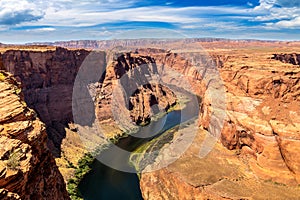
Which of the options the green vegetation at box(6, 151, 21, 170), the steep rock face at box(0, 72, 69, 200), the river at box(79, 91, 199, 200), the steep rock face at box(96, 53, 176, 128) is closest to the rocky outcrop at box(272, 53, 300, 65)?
the steep rock face at box(96, 53, 176, 128)

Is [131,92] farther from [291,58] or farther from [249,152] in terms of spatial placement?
[291,58]

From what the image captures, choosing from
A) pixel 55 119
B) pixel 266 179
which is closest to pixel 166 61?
pixel 55 119

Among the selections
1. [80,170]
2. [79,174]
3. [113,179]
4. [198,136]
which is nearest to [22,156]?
[113,179]

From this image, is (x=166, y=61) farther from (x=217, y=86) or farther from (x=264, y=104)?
(x=264, y=104)

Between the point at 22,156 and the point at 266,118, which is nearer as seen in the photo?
the point at 22,156

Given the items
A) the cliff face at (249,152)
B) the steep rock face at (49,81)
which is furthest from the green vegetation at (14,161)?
the steep rock face at (49,81)

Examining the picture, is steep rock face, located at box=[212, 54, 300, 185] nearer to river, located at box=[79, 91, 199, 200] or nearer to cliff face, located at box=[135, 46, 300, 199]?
cliff face, located at box=[135, 46, 300, 199]

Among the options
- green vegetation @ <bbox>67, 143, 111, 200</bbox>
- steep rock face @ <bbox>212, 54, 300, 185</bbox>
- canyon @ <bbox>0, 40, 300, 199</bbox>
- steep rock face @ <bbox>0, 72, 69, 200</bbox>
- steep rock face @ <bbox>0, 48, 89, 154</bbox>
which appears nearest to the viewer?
steep rock face @ <bbox>0, 72, 69, 200</bbox>
